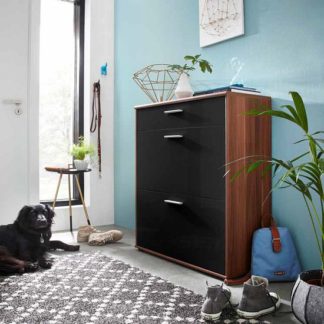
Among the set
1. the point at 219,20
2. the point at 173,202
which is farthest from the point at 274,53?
the point at 173,202

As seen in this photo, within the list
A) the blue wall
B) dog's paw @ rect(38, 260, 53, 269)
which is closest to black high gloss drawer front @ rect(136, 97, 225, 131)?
the blue wall

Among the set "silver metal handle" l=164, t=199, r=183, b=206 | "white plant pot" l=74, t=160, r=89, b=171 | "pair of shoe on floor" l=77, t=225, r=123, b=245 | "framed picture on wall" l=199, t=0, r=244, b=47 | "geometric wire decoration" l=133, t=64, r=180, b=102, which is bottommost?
"pair of shoe on floor" l=77, t=225, r=123, b=245

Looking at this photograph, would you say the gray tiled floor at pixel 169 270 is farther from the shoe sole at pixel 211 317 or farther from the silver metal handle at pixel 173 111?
the silver metal handle at pixel 173 111

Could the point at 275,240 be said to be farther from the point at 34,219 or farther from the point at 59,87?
the point at 59,87

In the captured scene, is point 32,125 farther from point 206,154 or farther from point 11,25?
point 206,154

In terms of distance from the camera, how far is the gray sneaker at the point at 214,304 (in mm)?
1593

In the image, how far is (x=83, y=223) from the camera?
3691 mm

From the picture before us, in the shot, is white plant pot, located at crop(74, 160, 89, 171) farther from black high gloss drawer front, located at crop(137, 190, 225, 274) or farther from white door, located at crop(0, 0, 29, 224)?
black high gloss drawer front, located at crop(137, 190, 225, 274)

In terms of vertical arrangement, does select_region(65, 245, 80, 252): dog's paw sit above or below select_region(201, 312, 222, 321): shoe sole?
above

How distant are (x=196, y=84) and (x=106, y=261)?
54.7 inches

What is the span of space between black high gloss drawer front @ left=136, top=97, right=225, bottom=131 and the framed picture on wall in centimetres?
60

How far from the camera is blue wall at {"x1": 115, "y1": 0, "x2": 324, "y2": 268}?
2098 mm

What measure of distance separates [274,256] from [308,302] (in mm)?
571

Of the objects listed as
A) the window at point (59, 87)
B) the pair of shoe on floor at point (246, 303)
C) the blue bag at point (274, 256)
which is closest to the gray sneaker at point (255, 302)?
the pair of shoe on floor at point (246, 303)
